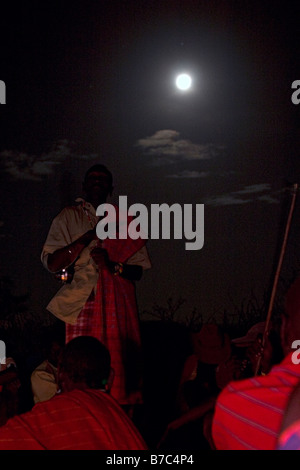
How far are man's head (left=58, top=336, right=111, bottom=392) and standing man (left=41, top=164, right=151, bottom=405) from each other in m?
1.27

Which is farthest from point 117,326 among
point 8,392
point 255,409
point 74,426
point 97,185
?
point 255,409

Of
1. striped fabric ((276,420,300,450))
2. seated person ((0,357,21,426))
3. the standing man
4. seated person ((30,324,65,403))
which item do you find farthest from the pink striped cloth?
striped fabric ((276,420,300,450))

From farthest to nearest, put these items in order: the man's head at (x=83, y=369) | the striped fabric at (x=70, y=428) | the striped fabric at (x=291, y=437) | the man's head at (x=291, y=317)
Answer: the man's head at (x=83, y=369)
the striped fabric at (x=70, y=428)
the man's head at (x=291, y=317)
the striped fabric at (x=291, y=437)

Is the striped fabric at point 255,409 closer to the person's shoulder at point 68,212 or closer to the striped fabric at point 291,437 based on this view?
the striped fabric at point 291,437

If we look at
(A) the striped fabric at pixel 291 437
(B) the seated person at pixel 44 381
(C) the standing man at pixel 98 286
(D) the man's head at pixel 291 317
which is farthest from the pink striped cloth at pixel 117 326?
(A) the striped fabric at pixel 291 437

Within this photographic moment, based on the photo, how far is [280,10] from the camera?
18.1ft

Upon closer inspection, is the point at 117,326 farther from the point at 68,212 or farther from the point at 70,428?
the point at 70,428

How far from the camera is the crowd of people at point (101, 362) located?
5.84 feet

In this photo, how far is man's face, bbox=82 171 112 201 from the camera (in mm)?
3391

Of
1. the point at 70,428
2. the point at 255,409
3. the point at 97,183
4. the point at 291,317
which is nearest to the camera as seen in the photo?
the point at 255,409

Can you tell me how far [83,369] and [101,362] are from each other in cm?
7

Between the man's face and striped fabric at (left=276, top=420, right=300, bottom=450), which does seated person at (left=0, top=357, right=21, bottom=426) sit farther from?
striped fabric at (left=276, top=420, right=300, bottom=450)

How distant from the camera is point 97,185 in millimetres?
3398
